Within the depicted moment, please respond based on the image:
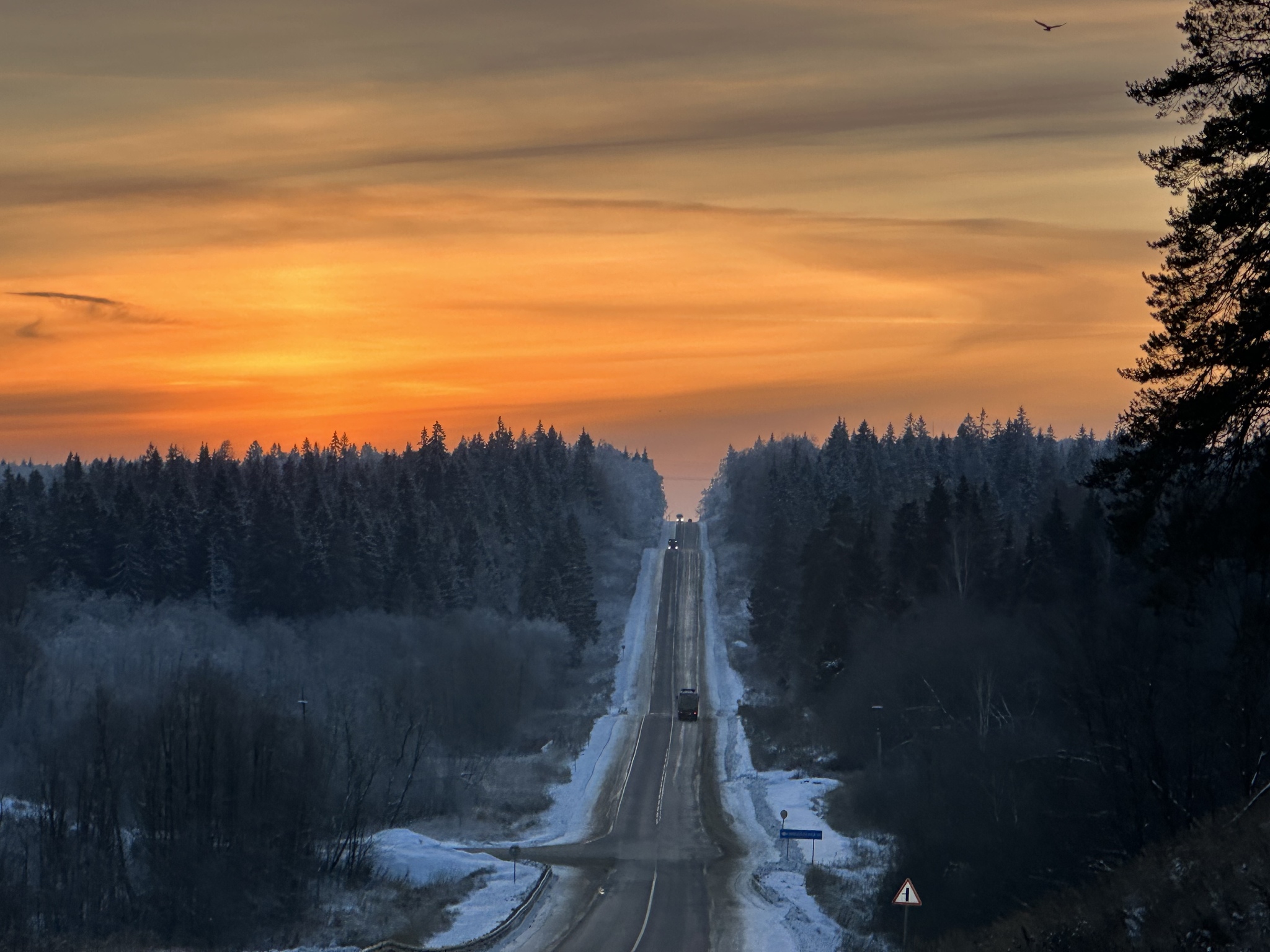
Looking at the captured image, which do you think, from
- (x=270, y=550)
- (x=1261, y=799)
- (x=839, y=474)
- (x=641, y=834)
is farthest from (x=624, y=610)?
(x=1261, y=799)

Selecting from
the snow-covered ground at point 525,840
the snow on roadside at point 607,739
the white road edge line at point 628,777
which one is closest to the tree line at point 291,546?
the snow on roadside at point 607,739

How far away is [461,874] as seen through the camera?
44312 mm

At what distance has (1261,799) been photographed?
2056 centimetres

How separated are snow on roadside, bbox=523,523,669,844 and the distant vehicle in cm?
339

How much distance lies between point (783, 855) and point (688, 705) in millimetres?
41043

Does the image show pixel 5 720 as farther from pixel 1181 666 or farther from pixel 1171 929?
pixel 1171 929

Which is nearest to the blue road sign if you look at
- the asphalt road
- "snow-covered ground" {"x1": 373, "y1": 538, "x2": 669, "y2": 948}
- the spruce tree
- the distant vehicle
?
the asphalt road

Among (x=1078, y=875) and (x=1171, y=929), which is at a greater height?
(x=1171, y=929)

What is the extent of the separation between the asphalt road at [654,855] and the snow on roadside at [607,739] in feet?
4.63

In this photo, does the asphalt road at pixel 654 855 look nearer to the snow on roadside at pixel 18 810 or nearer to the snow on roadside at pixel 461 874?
the snow on roadside at pixel 461 874

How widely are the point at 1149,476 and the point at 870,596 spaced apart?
61.7 meters

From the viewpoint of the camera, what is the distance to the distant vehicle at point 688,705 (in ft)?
297

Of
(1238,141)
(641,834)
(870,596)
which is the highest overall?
(1238,141)

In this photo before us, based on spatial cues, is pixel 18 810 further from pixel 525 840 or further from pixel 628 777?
pixel 628 777
